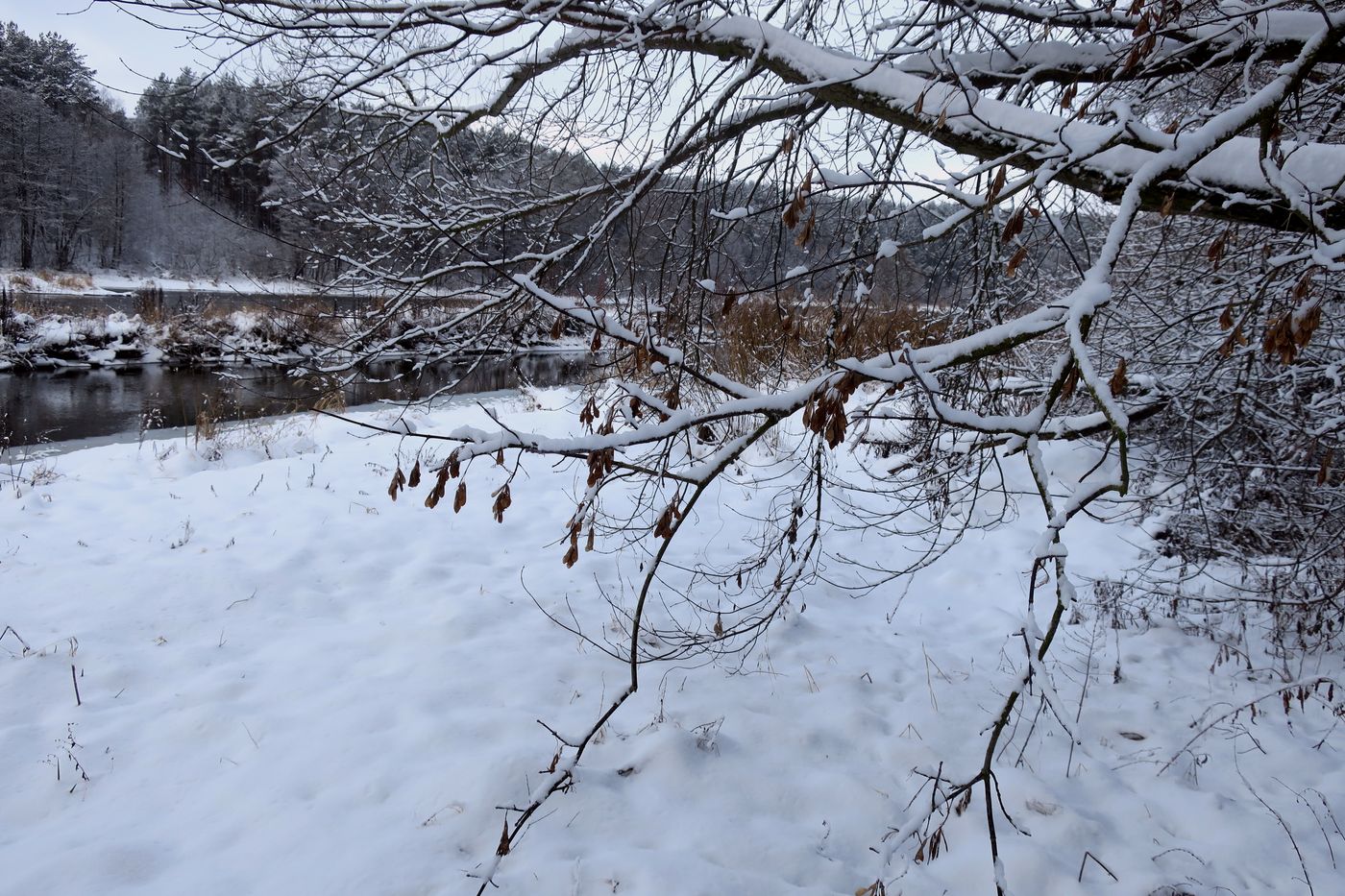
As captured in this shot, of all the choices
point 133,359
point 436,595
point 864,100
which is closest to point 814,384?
point 864,100

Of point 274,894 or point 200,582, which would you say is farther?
point 200,582

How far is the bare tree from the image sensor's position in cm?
146

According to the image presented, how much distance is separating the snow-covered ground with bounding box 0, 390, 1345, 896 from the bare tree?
29 cm

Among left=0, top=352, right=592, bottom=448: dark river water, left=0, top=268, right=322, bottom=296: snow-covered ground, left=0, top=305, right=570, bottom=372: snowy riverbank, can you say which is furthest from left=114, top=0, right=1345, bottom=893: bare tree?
left=0, top=305, right=570, bottom=372: snowy riverbank

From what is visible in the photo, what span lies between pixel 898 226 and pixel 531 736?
2.68 meters

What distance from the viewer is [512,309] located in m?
3.11

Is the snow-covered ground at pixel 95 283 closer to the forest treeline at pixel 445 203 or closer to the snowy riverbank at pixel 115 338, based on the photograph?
the snowy riverbank at pixel 115 338

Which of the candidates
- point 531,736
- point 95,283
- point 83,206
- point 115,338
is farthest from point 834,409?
point 83,206

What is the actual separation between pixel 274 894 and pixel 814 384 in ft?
6.65

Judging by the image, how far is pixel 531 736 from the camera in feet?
8.80

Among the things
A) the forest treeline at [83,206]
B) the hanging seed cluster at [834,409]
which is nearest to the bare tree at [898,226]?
the hanging seed cluster at [834,409]

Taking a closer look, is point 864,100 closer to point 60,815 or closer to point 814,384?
point 814,384

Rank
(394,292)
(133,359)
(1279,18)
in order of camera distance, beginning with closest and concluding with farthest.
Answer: (1279,18) < (394,292) < (133,359)

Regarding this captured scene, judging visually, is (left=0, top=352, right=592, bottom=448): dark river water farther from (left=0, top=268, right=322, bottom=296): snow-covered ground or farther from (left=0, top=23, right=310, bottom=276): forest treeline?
(left=0, top=23, right=310, bottom=276): forest treeline
